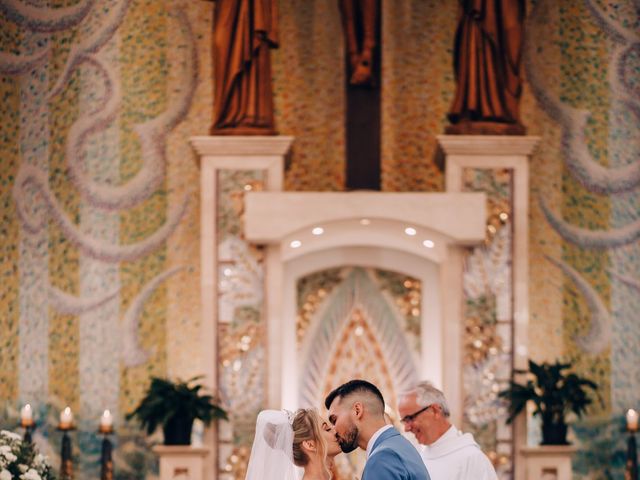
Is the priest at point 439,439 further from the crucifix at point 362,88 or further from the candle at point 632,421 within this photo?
the crucifix at point 362,88

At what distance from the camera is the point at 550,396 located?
35.4 feet

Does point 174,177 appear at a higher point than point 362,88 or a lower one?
lower

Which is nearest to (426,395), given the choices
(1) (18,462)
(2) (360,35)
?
(1) (18,462)

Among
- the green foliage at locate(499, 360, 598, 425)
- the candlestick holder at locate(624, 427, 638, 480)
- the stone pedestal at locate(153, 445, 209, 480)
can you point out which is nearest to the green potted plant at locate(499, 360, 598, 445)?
the green foliage at locate(499, 360, 598, 425)

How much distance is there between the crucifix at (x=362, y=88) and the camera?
11.4 metres

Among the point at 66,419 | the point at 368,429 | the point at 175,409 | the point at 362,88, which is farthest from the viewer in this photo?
the point at 362,88

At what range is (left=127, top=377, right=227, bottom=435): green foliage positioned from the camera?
10625mm

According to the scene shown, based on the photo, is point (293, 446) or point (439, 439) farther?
point (439, 439)

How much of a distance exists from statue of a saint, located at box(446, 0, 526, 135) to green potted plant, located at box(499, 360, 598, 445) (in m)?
1.84

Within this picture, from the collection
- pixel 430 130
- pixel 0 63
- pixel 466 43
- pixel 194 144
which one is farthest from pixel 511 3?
pixel 0 63

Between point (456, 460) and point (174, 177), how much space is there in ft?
16.2

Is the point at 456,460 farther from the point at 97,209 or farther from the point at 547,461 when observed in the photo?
the point at 97,209

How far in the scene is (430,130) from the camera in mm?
12102

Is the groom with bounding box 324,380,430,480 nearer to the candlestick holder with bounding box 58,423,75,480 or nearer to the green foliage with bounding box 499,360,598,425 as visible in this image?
the green foliage with bounding box 499,360,598,425
